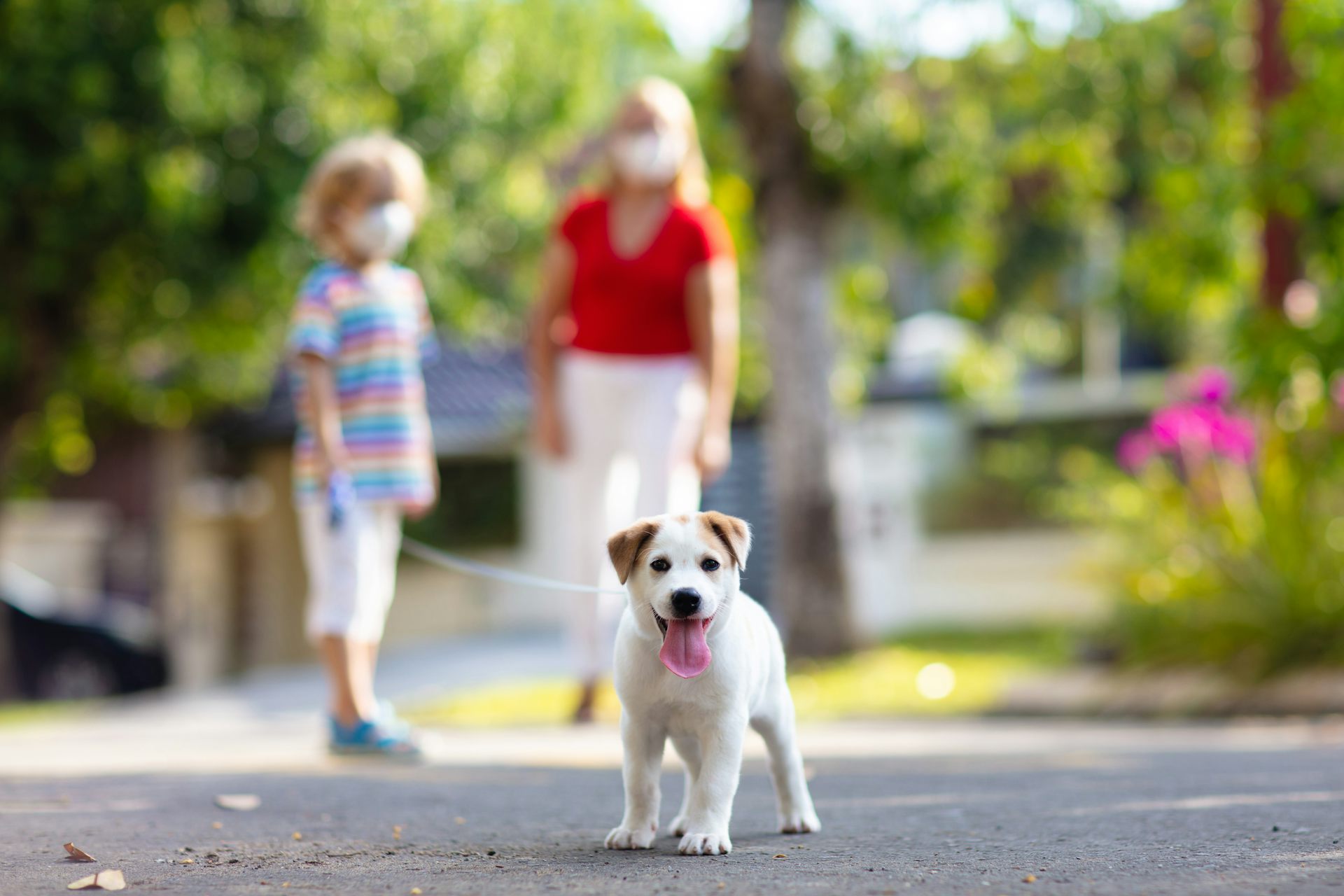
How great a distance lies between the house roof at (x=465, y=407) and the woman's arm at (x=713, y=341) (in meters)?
9.83

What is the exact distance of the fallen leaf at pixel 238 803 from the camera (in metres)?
3.64

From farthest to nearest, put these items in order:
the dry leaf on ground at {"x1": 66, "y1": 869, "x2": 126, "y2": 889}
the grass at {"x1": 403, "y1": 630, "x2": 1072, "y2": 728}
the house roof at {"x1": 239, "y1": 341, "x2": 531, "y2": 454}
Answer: the house roof at {"x1": 239, "y1": 341, "x2": 531, "y2": 454}, the grass at {"x1": 403, "y1": 630, "x2": 1072, "y2": 728}, the dry leaf on ground at {"x1": 66, "y1": 869, "x2": 126, "y2": 889}

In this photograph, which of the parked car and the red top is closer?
the red top

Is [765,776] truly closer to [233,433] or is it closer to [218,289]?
[218,289]

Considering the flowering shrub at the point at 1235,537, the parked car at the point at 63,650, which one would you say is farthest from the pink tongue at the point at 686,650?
the parked car at the point at 63,650

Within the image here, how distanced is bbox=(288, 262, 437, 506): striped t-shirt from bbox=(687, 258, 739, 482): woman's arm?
1143mm

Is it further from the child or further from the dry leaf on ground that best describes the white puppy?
the child

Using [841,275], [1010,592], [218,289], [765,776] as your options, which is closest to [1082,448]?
[1010,592]

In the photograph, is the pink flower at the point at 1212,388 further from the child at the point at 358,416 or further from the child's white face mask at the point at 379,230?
the child's white face mask at the point at 379,230

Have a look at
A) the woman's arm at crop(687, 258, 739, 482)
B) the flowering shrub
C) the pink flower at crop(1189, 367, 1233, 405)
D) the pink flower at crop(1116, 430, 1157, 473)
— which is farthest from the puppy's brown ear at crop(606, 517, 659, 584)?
the pink flower at crop(1116, 430, 1157, 473)

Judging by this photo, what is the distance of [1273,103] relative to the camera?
8.44 metres

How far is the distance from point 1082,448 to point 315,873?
41.2 ft

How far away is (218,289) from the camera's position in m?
11.0

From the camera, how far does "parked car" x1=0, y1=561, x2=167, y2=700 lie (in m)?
11.9
